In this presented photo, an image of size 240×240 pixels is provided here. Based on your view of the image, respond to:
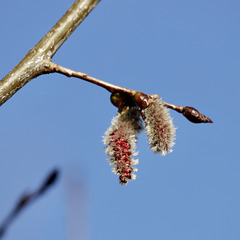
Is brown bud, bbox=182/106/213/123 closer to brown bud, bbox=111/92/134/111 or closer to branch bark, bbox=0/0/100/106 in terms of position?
brown bud, bbox=111/92/134/111

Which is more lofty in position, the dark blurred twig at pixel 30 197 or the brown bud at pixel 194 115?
the brown bud at pixel 194 115

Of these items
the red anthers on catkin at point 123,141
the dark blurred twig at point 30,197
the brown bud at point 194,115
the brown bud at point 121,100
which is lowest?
the dark blurred twig at point 30,197

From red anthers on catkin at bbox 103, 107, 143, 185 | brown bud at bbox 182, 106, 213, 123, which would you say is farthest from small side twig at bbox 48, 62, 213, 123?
red anthers on catkin at bbox 103, 107, 143, 185

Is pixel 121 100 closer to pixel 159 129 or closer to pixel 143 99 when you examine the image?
pixel 143 99

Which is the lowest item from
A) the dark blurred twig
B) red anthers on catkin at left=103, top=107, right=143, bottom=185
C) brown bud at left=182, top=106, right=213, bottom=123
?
the dark blurred twig

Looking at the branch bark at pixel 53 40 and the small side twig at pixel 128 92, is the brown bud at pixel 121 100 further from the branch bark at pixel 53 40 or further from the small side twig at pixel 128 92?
the branch bark at pixel 53 40

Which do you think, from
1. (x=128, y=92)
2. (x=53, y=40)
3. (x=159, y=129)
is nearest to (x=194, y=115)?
(x=159, y=129)

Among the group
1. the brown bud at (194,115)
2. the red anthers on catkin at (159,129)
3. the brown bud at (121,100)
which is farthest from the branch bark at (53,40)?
the brown bud at (194,115)
